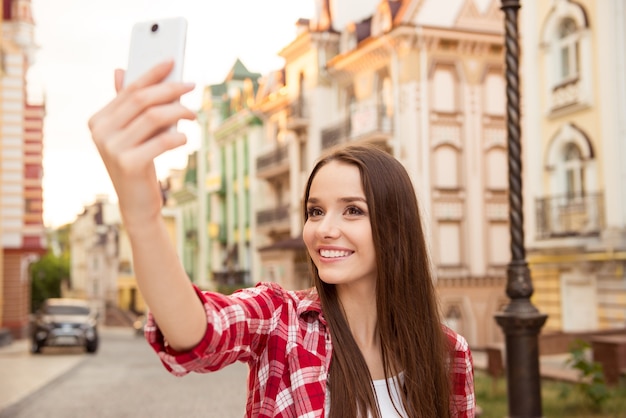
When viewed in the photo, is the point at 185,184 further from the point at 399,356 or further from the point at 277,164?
the point at 399,356

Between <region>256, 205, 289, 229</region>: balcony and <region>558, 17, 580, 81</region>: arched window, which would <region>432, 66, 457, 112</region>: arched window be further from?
<region>256, 205, 289, 229</region>: balcony

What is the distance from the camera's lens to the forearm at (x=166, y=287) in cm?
152

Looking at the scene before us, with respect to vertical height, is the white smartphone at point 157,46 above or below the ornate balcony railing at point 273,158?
below

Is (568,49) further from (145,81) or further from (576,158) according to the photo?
(145,81)

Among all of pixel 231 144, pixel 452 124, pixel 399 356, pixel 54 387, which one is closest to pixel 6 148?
pixel 231 144

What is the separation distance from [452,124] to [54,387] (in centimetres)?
1514

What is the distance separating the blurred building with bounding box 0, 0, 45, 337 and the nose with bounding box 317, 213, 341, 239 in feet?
102

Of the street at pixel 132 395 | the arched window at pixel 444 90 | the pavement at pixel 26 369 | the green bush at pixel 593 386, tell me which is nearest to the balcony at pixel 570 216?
the arched window at pixel 444 90

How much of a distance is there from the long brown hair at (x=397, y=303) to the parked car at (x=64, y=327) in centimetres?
2405

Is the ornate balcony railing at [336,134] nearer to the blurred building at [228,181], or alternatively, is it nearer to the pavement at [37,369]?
the blurred building at [228,181]

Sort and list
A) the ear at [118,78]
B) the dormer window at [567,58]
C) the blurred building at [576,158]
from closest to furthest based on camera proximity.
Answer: the ear at [118,78]
the blurred building at [576,158]
the dormer window at [567,58]

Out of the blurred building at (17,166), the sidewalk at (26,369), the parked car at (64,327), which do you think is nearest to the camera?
the sidewalk at (26,369)

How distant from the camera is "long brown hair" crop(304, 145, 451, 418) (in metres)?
2.23

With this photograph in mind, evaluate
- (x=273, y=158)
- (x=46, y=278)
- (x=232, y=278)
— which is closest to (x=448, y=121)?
(x=273, y=158)
